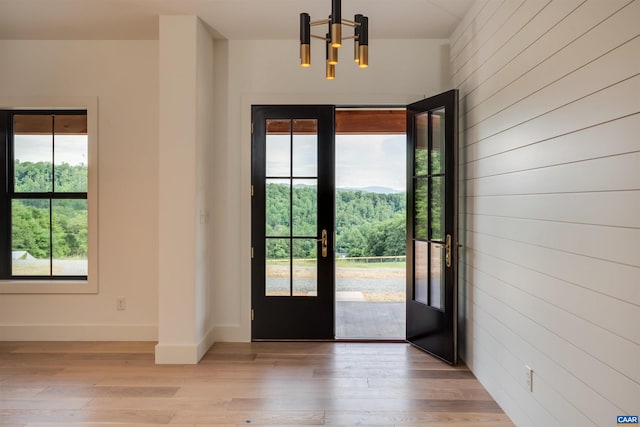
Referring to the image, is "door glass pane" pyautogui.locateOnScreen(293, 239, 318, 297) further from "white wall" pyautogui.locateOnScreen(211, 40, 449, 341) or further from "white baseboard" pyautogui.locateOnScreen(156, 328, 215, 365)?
"white baseboard" pyautogui.locateOnScreen(156, 328, 215, 365)

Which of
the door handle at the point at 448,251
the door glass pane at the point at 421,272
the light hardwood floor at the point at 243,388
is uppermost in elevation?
the door handle at the point at 448,251

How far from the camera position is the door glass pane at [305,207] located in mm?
4262

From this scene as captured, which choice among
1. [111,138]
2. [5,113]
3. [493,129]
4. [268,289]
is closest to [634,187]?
[493,129]

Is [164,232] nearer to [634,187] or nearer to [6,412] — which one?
[6,412]

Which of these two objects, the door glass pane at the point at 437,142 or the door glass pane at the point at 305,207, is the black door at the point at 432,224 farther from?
the door glass pane at the point at 305,207

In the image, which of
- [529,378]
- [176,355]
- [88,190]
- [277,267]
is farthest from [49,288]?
[529,378]

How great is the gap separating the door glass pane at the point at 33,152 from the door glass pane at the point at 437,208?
12.1ft

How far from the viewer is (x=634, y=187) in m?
1.57

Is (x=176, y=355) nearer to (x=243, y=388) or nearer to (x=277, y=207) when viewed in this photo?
(x=243, y=388)

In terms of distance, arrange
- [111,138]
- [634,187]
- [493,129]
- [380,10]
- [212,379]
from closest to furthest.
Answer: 1. [634,187]
2. [493,129]
3. [212,379]
4. [380,10]
5. [111,138]

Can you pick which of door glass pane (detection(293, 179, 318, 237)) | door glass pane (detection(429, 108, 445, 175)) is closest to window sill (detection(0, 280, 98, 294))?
door glass pane (detection(293, 179, 318, 237))

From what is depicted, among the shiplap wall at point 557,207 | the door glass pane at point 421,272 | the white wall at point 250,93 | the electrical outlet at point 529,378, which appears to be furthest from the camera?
the white wall at point 250,93

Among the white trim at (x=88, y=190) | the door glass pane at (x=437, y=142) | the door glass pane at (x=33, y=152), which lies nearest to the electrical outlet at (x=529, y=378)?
the door glass pane at (x=437, y=142)

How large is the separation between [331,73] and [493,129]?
1168 mm
